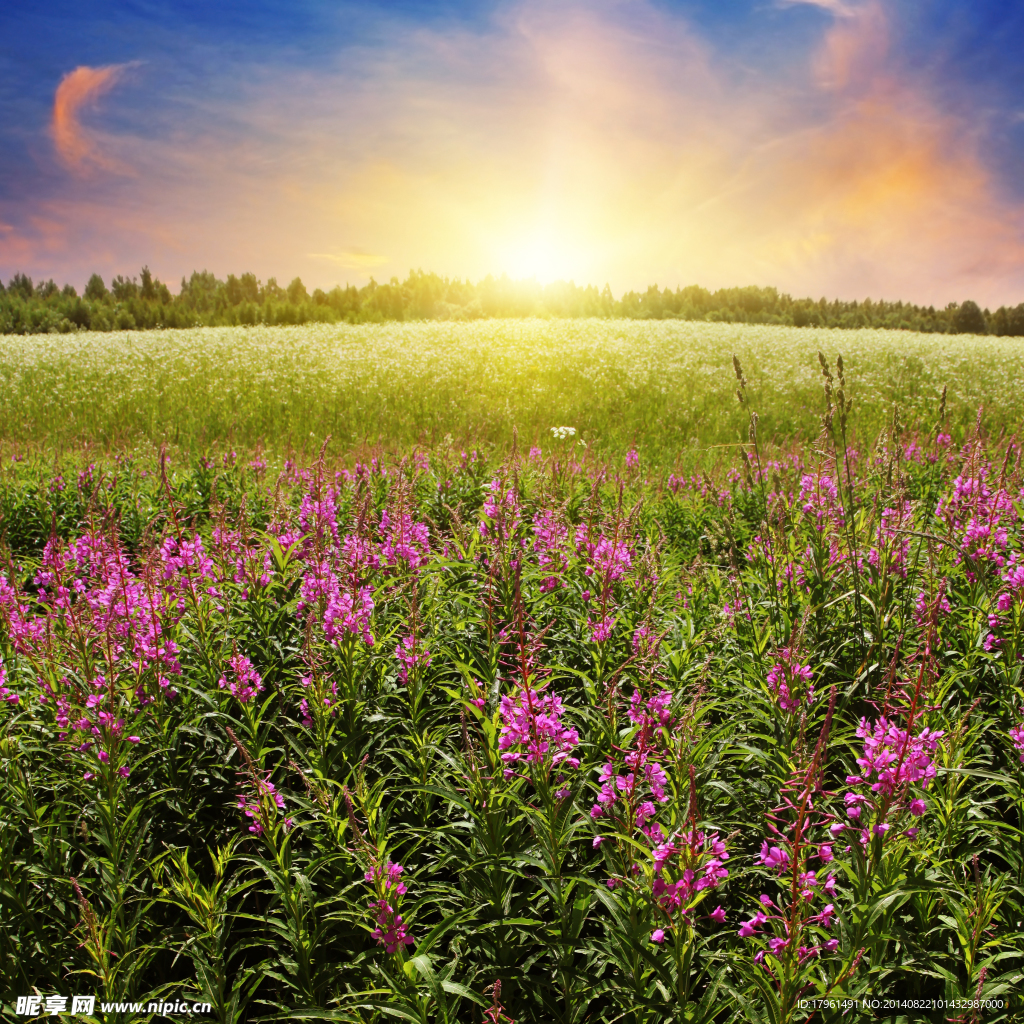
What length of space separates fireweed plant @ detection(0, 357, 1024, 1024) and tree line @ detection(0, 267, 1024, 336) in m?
56.8

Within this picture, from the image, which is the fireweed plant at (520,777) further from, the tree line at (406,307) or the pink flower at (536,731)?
the tree line at (406,307)

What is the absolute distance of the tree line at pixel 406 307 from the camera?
62719 mm

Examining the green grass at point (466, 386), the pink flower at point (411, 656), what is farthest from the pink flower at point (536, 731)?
the green grass at point (466, 386)

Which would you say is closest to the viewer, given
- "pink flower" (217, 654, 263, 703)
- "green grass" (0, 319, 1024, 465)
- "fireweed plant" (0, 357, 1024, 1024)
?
"fireweed plant" (0, 357, 1024, 1024)

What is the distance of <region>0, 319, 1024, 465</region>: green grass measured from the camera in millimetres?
14938

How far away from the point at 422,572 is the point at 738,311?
85.6m

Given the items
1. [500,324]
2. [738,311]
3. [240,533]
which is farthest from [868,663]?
[738,311]

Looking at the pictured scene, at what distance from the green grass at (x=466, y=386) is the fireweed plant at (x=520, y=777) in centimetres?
647

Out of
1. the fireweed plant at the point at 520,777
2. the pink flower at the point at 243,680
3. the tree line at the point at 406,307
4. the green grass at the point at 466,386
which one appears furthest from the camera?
the tree line at the point at 406,307

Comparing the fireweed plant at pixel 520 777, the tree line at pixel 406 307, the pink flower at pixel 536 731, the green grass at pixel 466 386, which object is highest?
the tree line at pixel 406 307

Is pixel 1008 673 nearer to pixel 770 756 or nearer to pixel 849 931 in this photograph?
pixel 770 756

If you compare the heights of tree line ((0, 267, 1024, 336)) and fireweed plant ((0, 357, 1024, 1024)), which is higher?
tree line ((0, 267, 1024, 336))

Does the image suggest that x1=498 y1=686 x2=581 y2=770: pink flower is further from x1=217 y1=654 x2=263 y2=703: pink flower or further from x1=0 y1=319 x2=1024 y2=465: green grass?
x1=0 y1=319 x2=1024 y2=465: green grass

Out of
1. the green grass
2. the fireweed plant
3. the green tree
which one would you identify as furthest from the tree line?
the fireweed plant
